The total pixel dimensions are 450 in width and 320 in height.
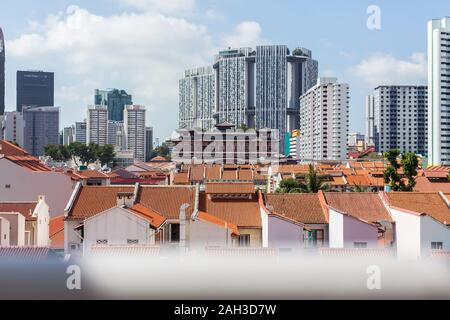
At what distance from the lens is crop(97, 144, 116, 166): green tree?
21516mm

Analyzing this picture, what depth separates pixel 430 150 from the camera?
1992cm

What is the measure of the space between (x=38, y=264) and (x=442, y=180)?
43.6 ft

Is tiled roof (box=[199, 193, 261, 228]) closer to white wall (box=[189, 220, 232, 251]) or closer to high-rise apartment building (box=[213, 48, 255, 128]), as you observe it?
white wall (box=[189, 220, 232, 251])

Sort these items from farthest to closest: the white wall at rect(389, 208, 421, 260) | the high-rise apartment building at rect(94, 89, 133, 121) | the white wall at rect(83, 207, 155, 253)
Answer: the white wall at rect(83, 207, 155, 253) → the white wall at rect(389, 208, 421, 260) → the high-rise apartment building at rect(94, 89, 133, 121)

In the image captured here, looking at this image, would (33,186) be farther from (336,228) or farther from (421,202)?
(421,202)

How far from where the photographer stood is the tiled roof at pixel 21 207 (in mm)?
4613

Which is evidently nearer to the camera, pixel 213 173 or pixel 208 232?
pixel 208 232

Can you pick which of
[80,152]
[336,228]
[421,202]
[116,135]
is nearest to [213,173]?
[80,152]

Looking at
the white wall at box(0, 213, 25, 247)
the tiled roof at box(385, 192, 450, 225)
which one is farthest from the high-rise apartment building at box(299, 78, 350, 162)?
the white wall at box(0, 213, 25, 247)

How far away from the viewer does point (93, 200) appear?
18.3 ft

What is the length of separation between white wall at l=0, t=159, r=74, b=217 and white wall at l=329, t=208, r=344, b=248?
254cm

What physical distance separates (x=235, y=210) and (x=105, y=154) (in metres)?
17.1

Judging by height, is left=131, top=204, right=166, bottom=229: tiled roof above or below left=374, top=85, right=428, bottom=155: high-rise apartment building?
below
